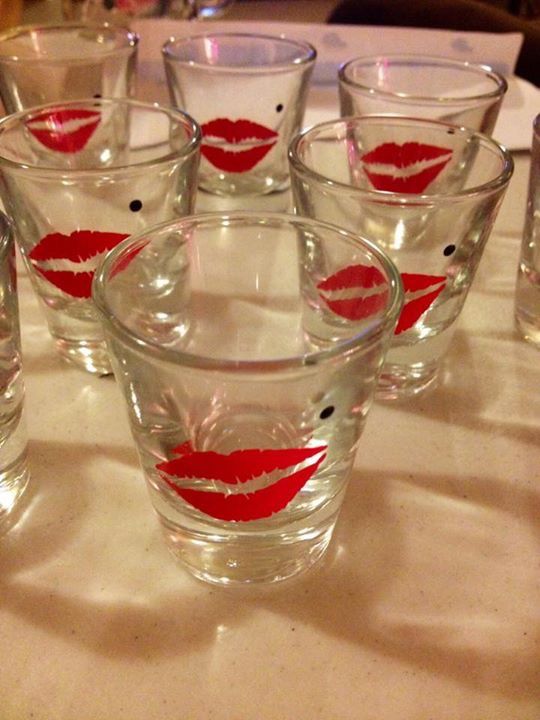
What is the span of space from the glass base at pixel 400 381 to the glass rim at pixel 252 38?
0.32 meters

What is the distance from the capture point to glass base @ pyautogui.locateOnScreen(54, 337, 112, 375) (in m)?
0.48

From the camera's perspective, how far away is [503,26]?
0.94 m

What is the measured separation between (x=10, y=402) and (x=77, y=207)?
134mm

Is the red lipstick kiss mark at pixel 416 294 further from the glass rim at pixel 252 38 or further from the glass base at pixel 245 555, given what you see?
the glass rim at pixel 252 38

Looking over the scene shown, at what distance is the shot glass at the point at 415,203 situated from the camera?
1.38 feet

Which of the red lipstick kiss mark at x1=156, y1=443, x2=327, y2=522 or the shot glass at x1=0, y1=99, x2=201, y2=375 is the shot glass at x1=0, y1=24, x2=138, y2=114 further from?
the red lipstick kiss mark at x1=156, y1=443, x2=327, y2=522

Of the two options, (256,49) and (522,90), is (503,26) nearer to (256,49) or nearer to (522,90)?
(522,90)

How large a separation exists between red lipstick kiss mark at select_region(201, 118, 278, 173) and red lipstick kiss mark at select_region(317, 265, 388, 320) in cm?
27

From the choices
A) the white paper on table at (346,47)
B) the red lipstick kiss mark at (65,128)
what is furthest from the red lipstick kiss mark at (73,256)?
the white paper on table at (346,47)

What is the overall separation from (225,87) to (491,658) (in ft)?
1.67

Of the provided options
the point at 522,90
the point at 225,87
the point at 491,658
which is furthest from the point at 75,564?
the point at 522,90

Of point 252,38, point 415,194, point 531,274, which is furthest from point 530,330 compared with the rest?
point 252,38

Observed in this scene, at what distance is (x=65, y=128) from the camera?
55 centimetres

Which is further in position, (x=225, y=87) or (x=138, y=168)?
(x=225, y=87)
